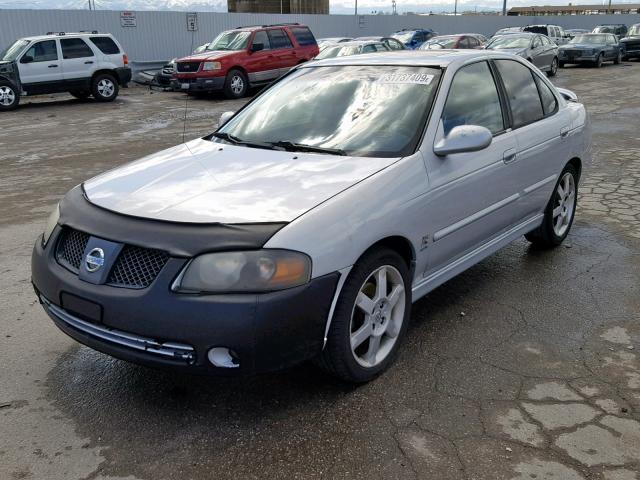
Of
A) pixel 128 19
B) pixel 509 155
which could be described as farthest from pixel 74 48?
pixel 509 155

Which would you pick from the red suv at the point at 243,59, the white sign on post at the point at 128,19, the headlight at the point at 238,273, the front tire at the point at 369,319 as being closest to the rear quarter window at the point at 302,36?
the red suv at the point at 243,59

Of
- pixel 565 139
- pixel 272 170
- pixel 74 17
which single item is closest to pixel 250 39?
pixel 74 17

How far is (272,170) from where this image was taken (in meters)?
3.33

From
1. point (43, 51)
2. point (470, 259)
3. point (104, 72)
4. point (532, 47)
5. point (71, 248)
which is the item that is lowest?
point (470, 259)

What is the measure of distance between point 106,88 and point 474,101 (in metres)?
15.6

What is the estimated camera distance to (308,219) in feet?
9.08

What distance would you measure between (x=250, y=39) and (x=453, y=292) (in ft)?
49.8

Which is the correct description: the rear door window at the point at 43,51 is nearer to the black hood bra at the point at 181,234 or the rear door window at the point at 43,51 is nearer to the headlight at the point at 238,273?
→ the black hood bra at the point at 181,234

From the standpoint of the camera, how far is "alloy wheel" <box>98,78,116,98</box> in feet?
57.3

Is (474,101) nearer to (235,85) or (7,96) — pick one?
(235,85)

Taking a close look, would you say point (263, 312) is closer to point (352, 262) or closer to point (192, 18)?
point (352, 262)

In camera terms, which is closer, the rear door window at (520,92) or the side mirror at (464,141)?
the side mirror at (464,141)

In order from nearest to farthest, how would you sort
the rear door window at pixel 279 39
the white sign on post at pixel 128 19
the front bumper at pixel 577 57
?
the rear door window at pixel 279 39 < the white sign on post at pixel 128 19 < the front bumper at pixel 577 57

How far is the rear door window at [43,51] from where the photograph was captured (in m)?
16.2
